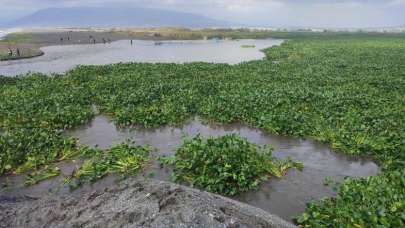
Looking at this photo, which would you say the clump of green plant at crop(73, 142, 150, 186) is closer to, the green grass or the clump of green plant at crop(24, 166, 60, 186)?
the clump of green plant at crop(24, 166, 60, 186)

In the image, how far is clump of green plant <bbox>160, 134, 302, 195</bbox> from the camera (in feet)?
33.9

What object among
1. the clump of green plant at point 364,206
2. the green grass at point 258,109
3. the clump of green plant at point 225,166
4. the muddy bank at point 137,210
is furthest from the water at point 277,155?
the muddy bank at point 137,210

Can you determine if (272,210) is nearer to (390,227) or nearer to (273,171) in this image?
(273,171)

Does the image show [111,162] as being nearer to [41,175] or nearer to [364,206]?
[41,175]

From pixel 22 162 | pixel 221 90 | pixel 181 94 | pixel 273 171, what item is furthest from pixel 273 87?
pixel 22 162

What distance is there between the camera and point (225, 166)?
34.4 feet

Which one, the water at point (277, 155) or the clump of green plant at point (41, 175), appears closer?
the water at point (277, 155)

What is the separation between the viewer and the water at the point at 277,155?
10.1 meters

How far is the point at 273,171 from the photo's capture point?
1133 centimetres

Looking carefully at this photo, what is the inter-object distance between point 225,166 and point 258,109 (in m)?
7.59

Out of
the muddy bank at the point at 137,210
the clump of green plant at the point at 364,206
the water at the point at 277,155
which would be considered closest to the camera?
the muddy bank at the point at 137,210

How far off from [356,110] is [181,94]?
370 inches

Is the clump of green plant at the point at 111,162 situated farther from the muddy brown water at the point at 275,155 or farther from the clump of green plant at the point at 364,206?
the clump of green plant at the point at 364,206

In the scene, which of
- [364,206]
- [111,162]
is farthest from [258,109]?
[364,206]
